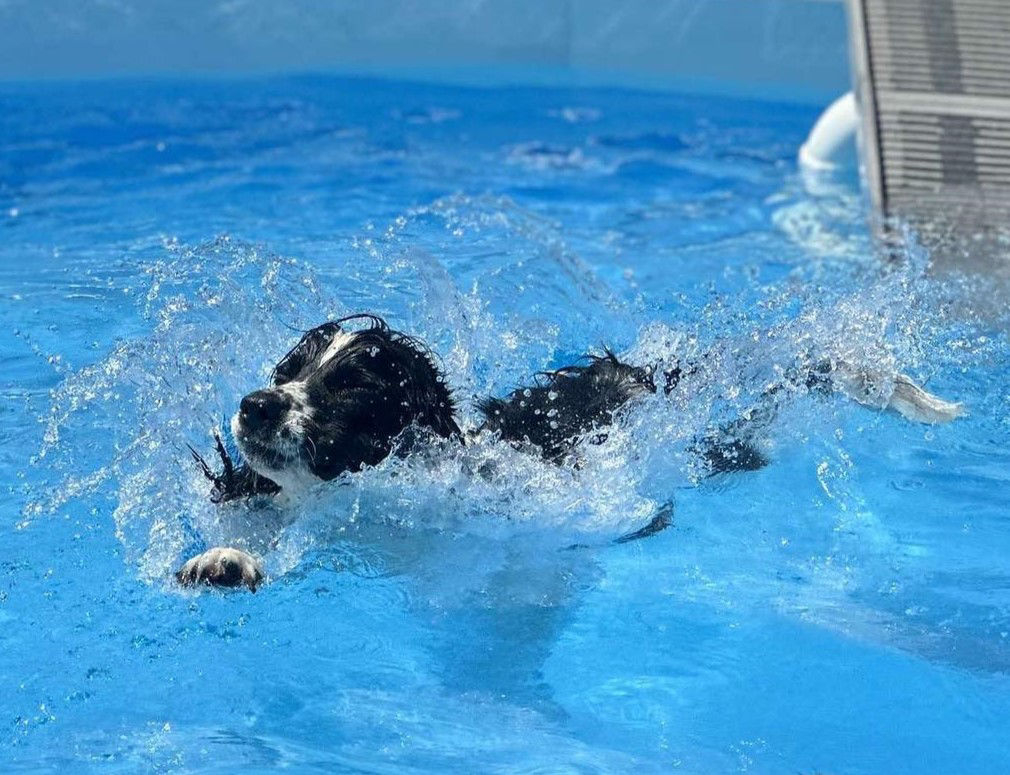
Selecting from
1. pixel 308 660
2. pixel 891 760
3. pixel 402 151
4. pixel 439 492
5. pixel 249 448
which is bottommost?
pixel 891 760

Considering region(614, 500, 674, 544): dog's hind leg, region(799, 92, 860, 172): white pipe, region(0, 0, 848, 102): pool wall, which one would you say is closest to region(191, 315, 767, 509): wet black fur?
region(614, 500, 674, 544): dog's hind leg

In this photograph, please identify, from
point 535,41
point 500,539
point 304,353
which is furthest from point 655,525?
point 535,41

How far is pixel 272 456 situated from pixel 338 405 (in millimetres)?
290

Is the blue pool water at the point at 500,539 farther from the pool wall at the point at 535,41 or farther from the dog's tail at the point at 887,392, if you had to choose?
the pool wall at the point at 535,41

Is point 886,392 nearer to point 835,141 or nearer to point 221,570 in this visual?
point 221,570

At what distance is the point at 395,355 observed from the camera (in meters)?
4.40

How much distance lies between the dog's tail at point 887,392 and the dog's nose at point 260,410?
7.17ft

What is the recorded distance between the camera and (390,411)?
4.39 meters

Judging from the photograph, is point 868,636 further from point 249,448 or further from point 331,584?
point 249,448

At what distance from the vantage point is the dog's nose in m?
3.99

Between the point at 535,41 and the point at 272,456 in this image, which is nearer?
the point at 272,456

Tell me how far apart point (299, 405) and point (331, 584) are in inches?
25.5


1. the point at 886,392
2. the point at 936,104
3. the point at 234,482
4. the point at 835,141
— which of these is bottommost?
the point at 886,392

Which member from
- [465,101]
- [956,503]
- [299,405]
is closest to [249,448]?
[299,405]
